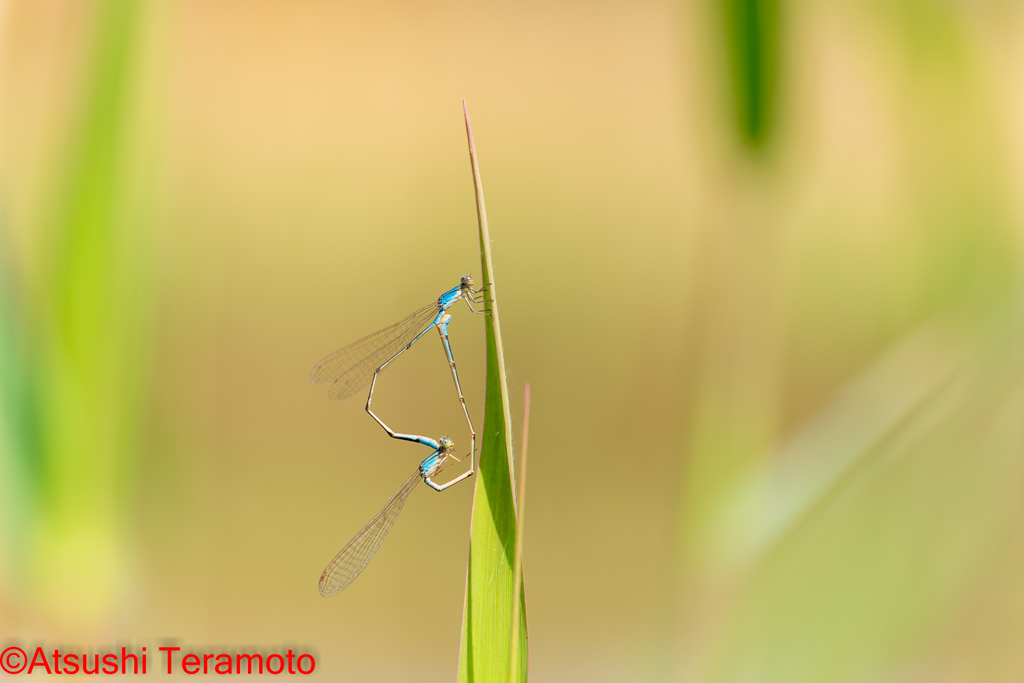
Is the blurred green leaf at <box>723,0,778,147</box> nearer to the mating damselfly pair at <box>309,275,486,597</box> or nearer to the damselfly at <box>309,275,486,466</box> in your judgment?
the mating damselfly pair at <box>309,275,486,597</box>

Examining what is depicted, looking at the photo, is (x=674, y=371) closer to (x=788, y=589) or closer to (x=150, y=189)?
(x=788, y=589)

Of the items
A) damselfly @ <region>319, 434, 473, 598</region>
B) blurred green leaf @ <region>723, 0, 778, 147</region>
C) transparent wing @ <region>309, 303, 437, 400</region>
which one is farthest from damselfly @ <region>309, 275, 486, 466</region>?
blurred green leaf @ <region>723, 0, 778, 147</region>

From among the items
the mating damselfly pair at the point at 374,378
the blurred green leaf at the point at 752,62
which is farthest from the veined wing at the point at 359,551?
the blurred green leaf at the point at 752,62

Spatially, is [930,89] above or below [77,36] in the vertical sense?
below

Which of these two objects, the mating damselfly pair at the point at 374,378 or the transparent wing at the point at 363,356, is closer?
the mating damselfly pair at the point at 374,378

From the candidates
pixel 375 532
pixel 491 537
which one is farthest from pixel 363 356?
pixel 491 537

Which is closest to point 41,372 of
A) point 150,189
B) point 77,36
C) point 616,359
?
point 150,189

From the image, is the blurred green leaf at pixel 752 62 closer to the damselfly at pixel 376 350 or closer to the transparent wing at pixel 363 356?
the damselfly at pixel 376 350


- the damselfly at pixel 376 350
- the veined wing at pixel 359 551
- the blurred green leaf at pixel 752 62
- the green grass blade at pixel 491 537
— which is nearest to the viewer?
the green grass blade at pixel 491 537
